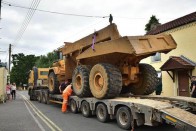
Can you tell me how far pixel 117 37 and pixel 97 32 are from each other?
1471 mm

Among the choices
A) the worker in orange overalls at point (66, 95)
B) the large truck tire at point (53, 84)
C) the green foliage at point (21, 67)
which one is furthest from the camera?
the green foliage at point (21, 67)

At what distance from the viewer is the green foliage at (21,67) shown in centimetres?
8538

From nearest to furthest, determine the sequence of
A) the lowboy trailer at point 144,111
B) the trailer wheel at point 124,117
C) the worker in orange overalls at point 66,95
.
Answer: the lowboy trailer at point 144,111 → the trailer wheel at point 124,117 → the worker in orange overalls at point 66,95

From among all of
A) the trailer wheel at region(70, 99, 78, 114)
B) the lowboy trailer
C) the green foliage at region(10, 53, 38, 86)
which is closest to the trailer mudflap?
the lowboy trailer

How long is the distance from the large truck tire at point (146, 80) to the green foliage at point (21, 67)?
74.8 meters

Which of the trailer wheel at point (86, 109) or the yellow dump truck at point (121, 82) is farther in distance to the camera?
the trailer wheel at point (86, 109)

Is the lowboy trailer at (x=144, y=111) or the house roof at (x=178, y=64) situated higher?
the house roof at (x=178, y=64)

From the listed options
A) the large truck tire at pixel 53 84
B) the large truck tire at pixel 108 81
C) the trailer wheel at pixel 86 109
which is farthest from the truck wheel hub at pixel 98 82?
the large truck tire at pixel 53 84

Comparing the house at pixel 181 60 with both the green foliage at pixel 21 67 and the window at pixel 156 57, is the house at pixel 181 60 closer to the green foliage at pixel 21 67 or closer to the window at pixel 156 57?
the window at pixel 156 57

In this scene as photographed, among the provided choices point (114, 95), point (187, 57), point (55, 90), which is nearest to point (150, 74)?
point (114, 95)

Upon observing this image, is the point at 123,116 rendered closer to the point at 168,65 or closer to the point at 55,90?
the point at 55,90

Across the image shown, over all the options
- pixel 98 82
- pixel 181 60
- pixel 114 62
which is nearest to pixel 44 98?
pixel 98 82

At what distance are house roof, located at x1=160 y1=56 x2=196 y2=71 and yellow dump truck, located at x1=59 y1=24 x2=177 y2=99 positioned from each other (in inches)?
261

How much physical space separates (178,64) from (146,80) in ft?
23.4
